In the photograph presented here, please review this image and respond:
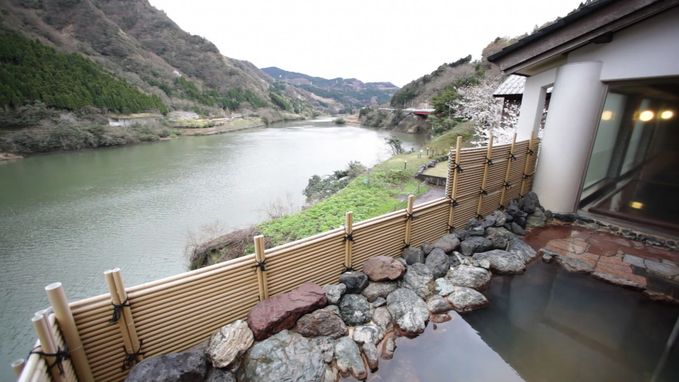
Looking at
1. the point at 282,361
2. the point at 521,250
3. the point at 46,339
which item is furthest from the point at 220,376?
the point at 521,250

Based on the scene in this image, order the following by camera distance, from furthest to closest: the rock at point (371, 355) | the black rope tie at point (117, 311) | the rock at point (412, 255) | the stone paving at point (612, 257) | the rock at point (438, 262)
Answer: the rock at point (412, 255), the rock at point (438, 262), the stone paving at point (612, 257), the rock at point (371, 355), the black rope tie at point (117, 311)

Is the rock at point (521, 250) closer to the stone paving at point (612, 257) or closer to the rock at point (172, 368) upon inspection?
the stone paving at point (612, 257)

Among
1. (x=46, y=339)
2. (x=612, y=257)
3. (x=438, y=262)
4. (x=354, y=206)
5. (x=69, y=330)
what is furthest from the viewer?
(x=354, y=206)

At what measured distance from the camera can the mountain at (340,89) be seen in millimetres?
131250

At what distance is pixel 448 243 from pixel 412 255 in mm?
710

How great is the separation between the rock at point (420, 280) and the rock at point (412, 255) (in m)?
0.12

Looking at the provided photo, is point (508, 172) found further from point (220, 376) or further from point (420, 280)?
point (220, 376)

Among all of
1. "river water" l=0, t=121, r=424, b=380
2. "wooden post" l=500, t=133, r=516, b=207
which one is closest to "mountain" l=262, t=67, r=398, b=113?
"river water" l=0, t=121, r=424, b=380

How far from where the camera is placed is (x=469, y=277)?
3959mm

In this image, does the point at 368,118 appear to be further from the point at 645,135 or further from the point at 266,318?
the point at 266,318

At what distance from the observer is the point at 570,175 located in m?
5.48

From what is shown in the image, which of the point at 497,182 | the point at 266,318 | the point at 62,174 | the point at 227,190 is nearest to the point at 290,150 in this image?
the point at 227,190

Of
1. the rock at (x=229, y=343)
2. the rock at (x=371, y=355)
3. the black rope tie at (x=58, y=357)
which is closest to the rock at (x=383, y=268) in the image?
the rock at (x=371, y=355)

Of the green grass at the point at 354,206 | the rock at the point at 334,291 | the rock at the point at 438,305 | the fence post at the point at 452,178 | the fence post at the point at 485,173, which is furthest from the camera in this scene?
the green grass at the point at 354,206
